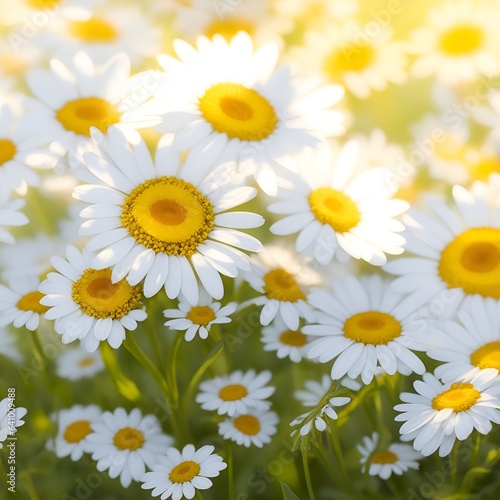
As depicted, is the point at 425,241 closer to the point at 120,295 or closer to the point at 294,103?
the point at 294,103

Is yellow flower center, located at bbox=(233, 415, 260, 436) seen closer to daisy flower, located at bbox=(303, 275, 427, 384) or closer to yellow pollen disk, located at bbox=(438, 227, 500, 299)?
daisy flower, located at bbox=(303, 275, 427, 384)

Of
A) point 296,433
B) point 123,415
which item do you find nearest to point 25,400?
point 123,415

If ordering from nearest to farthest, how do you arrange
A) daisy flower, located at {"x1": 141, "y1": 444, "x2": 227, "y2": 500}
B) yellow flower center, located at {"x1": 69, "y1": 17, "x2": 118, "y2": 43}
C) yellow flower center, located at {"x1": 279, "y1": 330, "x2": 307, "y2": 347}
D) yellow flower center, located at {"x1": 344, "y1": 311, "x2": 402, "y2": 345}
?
daisy flower, located at {"x1": 141, "y1": 444, "x2": 227, "y2": 500}, yellow flower center, located at {"x1": 344, "y1": 311, "x2": 402, "y2": 345}, yellow flower center, located at {"x1": 279, "y1": 330, "x2": 307, "y2": 347}, yellow flower center, located at {"x1": 69, "y1": 17, "x2": 118, "y2": 43}

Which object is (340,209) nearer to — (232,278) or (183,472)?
(232,278)

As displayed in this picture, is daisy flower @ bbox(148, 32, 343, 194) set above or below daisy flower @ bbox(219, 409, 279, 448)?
above

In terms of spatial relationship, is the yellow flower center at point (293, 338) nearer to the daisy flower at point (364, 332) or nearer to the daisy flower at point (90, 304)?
the daisy flower at point (364, 332)

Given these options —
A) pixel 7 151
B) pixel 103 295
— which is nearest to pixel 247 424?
Result: pixel 103 295

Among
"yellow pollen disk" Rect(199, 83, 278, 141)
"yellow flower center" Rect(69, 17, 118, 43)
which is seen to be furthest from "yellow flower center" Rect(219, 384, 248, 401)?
"yellow flower center" Rect(69, 17, 118, 43)
